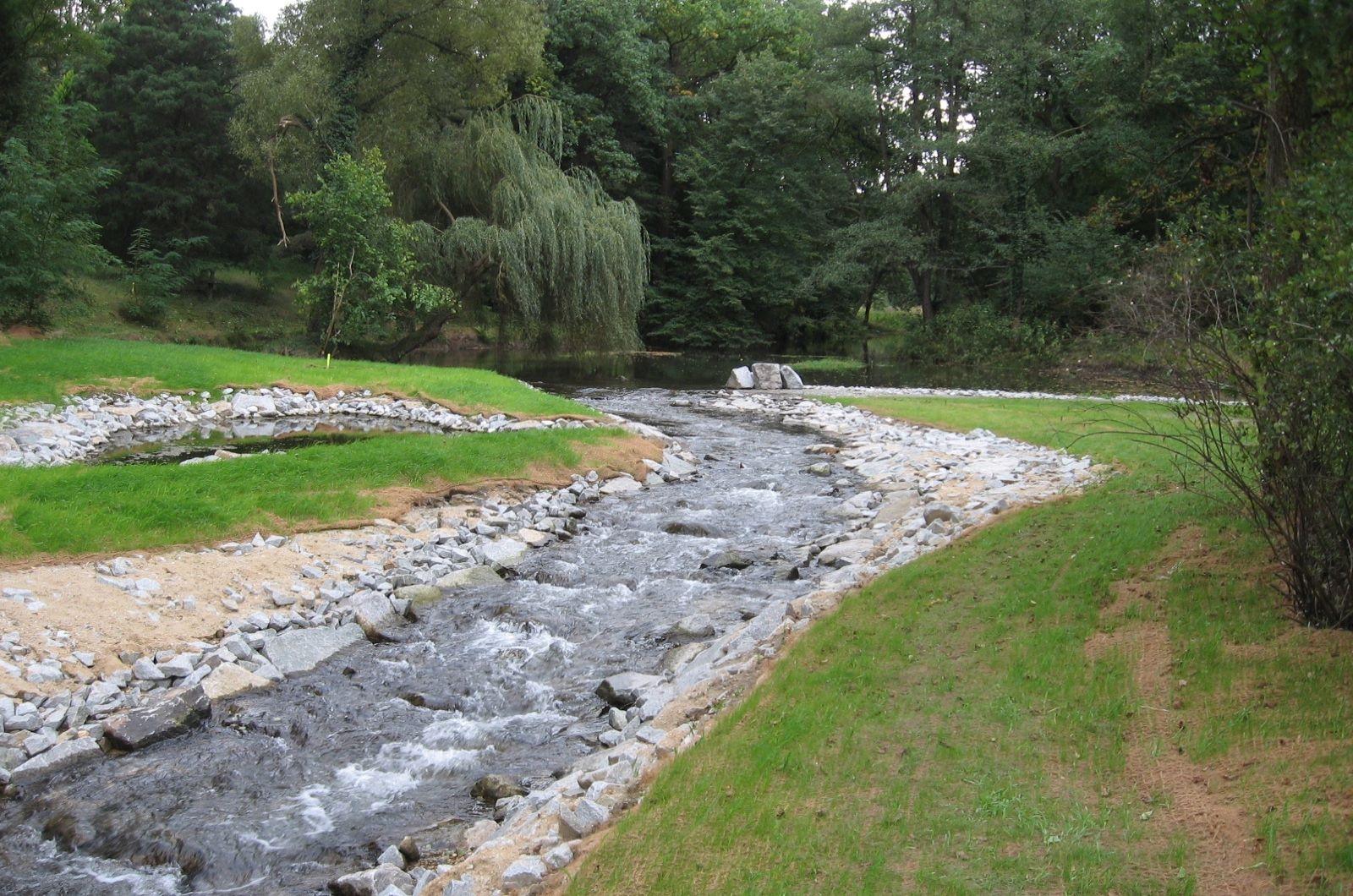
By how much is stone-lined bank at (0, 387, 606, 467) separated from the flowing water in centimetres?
778

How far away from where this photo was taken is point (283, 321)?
3747cm

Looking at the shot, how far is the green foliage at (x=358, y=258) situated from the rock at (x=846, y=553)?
16455 mm

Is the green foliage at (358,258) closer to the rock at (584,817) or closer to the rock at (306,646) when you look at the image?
the rock at (306,646)

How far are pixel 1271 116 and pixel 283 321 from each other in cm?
3719

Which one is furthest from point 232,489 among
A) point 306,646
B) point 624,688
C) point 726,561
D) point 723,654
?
point 723,654

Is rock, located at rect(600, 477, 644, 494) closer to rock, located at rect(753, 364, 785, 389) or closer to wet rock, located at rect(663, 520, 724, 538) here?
wet rock, located at rect(663, 520, 724, 538)

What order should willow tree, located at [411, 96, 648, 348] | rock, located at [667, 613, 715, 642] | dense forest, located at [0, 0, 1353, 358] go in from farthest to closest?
willow tree, located at [411, 96, 648, 348], dense forest, located at [0, 0, 1353, 358], rock, located at [667, 613, 715, 642]

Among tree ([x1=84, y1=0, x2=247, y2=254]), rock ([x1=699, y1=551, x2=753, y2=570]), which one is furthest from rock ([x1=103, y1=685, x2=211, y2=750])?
tree ([x1=84, y1=0, x2=247, y2=254])

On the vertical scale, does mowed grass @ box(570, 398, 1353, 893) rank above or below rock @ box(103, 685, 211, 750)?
above

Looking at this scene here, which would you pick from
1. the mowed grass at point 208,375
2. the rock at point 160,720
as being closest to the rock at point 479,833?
the rock at point 160,720

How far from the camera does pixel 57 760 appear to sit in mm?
5812

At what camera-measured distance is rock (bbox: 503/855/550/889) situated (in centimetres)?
416

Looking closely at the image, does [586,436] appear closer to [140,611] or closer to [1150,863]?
[140,611]

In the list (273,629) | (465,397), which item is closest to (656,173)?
(465,397)
